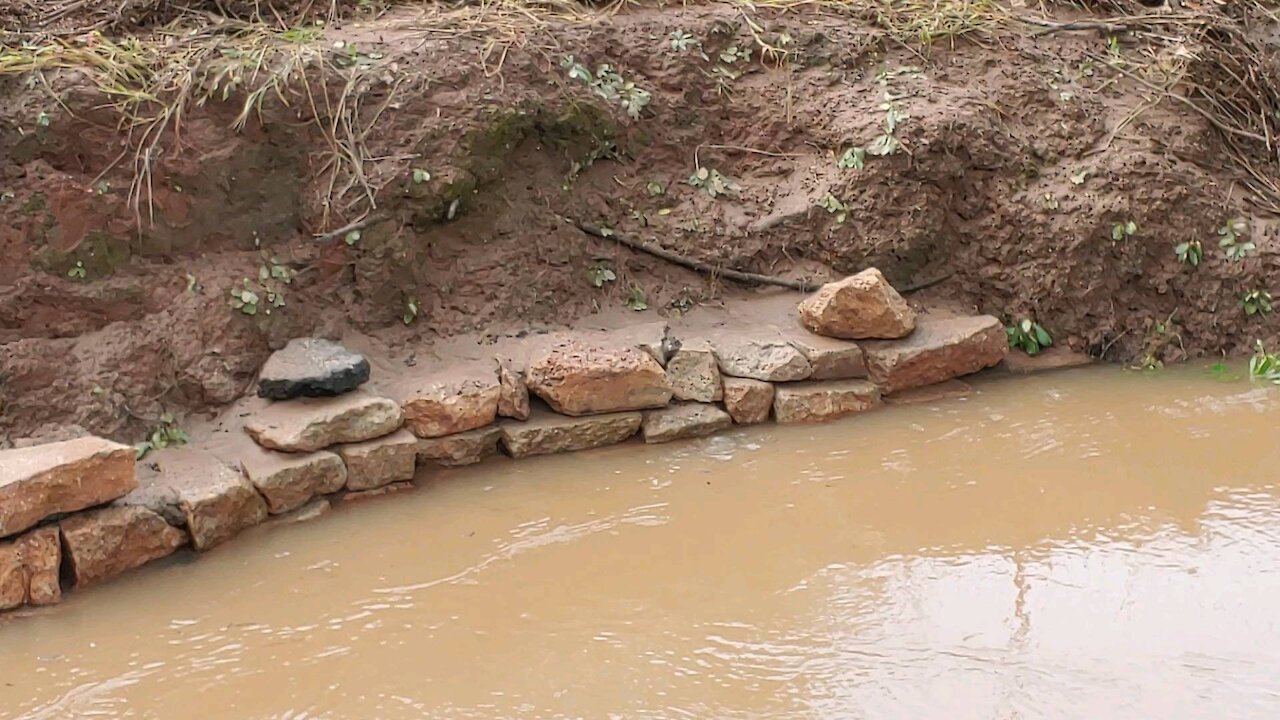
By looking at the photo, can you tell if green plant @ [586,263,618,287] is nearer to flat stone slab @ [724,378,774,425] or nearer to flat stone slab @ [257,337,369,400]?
flat stone slab @ [724,378,774,425]

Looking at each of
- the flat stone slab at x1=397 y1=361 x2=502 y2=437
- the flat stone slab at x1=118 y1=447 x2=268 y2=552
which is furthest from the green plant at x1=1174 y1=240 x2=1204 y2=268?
the flat stone slab at x1=118 y1=447 x2=268 y2=552

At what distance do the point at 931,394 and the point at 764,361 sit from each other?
31.2 inches

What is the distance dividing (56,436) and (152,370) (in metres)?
0.42

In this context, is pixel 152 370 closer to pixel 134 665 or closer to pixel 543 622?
pixel 134 665

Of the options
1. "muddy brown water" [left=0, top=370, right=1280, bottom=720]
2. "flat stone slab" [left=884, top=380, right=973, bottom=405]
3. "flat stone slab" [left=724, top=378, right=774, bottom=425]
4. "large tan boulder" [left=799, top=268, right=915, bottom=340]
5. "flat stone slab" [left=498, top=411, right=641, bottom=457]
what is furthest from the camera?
"flat stone slab" [left=884, top=380, right=973, bottom=405]

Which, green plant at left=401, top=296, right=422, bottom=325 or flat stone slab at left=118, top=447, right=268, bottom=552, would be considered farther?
green plant at left=401, top=296, right=422, bottom=325

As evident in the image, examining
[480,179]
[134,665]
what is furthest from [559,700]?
[480,179]

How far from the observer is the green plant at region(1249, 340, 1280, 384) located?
5090 millimetres

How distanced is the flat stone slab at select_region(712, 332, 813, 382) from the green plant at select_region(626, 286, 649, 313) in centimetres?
48

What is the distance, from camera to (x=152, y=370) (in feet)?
14.1

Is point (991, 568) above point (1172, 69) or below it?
below

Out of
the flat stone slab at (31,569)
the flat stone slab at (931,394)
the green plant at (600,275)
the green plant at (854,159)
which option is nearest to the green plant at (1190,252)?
the flat stone slab at (931,394)

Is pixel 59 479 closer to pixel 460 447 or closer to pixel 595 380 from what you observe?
pixel 460 447

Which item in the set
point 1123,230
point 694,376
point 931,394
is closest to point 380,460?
point 694,376
